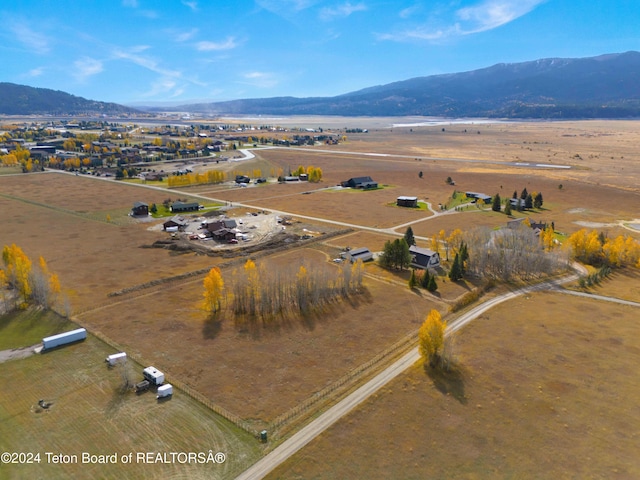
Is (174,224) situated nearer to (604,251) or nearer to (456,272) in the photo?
(456,272)

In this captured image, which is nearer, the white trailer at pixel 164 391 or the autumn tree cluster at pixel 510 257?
the white trailer at pixel 164 391

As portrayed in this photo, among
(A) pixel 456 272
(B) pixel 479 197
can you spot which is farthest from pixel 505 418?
(B) pixel 479 197

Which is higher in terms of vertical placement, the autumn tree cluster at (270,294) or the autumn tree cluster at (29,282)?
the autumn tree cluster at (29,282)

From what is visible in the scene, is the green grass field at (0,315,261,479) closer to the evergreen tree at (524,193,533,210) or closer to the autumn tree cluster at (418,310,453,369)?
the autumn tree cluster at (418,310,453,369)

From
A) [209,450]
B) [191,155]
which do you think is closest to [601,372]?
[209,450]

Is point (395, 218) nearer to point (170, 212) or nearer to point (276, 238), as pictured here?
point (276, 238)

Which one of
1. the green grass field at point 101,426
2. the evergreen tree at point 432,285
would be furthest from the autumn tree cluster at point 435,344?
the green grass field at point 101,426

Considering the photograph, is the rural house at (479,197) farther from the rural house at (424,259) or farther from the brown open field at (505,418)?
the brown open field at (505,418)
